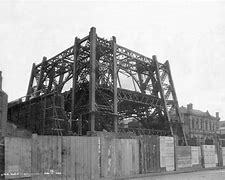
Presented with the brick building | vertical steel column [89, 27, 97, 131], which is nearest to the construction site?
vertical steel column [89, 27, 97, 131]

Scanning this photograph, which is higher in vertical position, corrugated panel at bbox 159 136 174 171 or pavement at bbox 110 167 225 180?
corrugated panel at bbox 159 136 174 171

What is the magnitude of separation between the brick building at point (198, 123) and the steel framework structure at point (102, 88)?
24.9 m

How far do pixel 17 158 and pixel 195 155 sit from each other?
1721 centimetres

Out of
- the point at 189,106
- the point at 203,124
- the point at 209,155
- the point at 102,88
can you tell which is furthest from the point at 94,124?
the point at 203,124

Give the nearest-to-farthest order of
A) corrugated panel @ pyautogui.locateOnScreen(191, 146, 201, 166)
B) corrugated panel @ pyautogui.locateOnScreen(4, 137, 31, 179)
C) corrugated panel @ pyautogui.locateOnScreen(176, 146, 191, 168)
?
corrugated panel @ pyautogui.locateOnScreen(4, 137, 31, 179) < corrugated panel @ pyautogui.locateOnScreen(176, 146, 191, 168) < corrugated panel @ pyautogui.locateOnScreen(191, 146, 201, 166)

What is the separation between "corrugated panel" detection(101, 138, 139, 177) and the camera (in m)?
16.5

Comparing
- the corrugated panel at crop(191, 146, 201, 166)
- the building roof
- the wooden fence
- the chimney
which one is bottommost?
the corrugated panel at crop(191, 146, 201, 166)

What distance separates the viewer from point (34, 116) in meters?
28.8

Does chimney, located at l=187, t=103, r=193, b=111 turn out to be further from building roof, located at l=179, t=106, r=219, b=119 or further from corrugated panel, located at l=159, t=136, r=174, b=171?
corrugated panel, located at l=159, t=136, r=174, b=171

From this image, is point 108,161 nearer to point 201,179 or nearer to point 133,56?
point 201,179

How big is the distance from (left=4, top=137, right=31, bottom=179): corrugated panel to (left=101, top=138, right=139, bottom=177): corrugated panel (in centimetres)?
489

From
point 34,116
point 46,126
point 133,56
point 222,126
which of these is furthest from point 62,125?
point 222,126

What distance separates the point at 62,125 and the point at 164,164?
10.4m

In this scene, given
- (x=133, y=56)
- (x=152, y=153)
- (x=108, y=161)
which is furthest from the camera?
(x=133, y=56)
